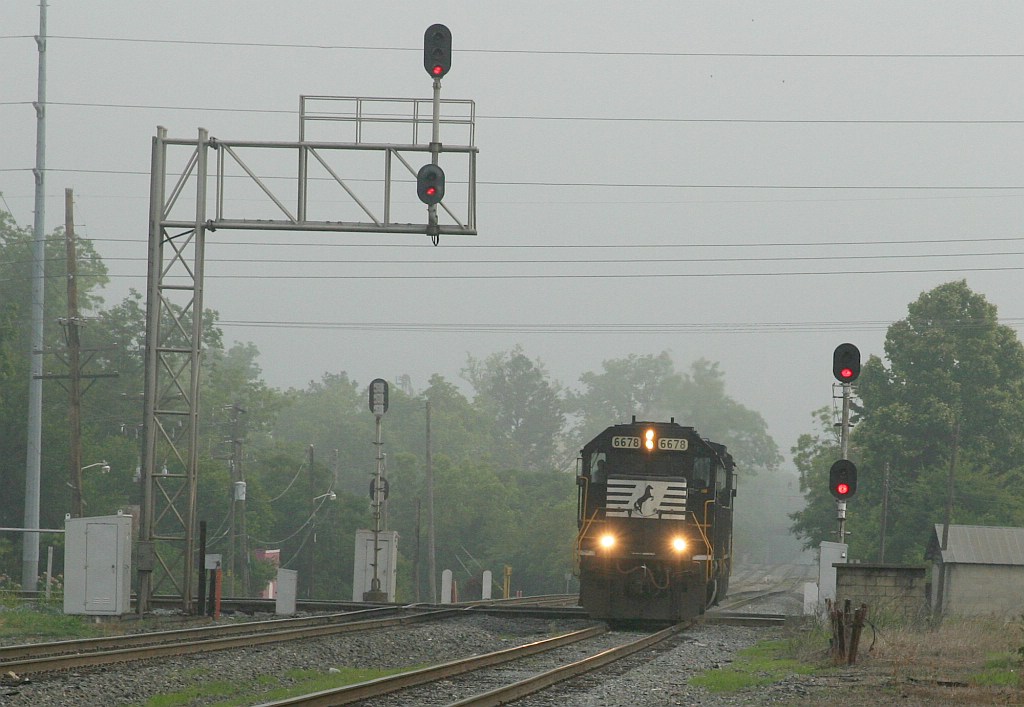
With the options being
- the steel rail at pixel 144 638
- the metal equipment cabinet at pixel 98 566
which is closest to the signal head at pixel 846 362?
the steel rail at pixel 144 638

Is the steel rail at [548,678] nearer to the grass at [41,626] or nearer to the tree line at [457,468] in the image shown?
the grass at [41,626]

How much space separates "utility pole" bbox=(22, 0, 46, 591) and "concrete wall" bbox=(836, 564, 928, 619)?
78.3 ft

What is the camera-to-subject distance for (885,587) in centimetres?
2197

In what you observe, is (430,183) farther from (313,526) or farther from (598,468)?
(313,526)

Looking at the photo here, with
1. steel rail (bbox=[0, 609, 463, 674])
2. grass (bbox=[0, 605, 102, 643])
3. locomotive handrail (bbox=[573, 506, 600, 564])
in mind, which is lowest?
grass (bbox=[0, 605, 102, 643])

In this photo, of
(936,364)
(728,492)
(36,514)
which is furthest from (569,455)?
(728,492)

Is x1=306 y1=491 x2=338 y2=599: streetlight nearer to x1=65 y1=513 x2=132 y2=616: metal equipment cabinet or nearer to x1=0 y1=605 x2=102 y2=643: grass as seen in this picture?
x1=65 y1=513 x2=132 y2=616: metal equipment cabinet

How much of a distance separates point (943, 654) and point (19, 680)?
484 inches

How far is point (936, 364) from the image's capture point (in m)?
72.9

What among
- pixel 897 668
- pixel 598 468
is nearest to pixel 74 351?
pixel 598 468

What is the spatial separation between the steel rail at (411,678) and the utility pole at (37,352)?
889 inches

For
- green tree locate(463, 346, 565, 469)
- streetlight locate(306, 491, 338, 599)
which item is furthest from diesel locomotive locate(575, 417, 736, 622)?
green tree locate(463, 346, 565, 469)

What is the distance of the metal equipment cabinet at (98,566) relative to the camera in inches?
893

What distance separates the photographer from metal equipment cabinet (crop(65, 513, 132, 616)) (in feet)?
74.4
